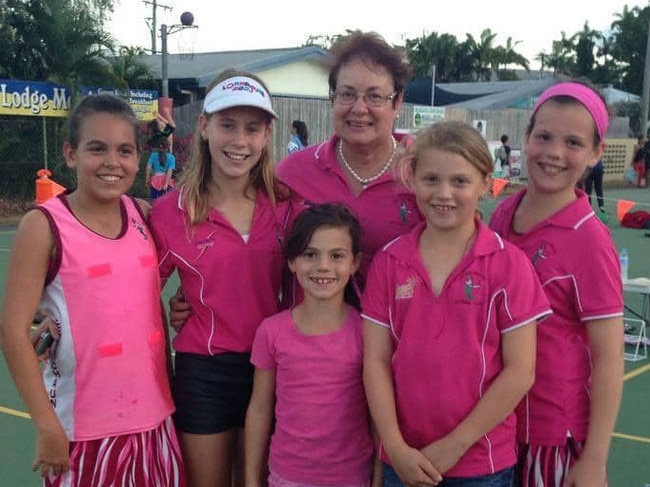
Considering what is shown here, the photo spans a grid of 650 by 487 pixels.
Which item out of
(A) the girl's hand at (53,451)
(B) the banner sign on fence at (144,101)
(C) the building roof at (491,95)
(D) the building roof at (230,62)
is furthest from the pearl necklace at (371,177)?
(C) the building roof at (491,95)

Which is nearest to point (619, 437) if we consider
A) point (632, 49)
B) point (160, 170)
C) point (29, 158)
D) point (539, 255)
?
point (539, 255)

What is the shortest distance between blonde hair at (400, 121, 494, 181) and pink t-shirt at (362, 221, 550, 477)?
9.2 inches

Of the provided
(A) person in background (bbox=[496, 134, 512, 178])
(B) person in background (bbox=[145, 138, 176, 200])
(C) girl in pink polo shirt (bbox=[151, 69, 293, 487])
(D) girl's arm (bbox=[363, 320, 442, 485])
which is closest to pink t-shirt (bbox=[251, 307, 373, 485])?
(D) girl's arm (bbox=[363, 320, 442, 485])

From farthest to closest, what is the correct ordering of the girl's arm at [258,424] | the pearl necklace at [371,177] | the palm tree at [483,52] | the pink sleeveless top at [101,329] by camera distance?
the palm tree at [483,52] < the pearl necklace at [371,177] < the girl's arm at [258,424] < the pink sleeveless top at [101,329]

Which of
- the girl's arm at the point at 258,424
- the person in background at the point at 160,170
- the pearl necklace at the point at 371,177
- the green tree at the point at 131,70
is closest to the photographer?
the girl's arm at the point at 258,424

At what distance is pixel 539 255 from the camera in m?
2.60

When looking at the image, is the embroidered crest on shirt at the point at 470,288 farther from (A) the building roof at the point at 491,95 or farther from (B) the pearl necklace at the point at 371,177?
(A) the building roof at the point at 491,95

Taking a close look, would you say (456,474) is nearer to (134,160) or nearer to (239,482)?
(239,482)

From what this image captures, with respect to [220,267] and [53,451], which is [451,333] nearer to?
[220,267]

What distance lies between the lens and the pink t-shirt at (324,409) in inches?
111

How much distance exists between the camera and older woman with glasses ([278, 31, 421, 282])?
3.14 m

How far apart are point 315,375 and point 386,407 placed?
343 millimetres

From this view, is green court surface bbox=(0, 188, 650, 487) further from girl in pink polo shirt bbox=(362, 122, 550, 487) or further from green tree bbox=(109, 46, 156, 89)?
green tree bbox=(109, 46, 156, 89)

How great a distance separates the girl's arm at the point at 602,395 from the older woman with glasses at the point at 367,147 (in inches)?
35.5
